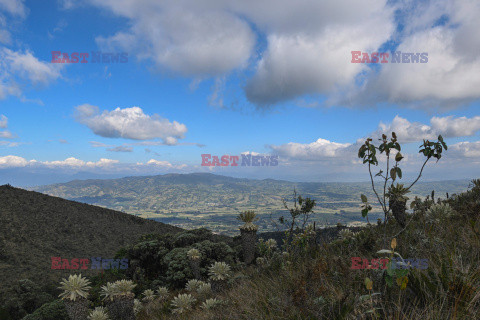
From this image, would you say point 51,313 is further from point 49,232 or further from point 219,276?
point 49,232

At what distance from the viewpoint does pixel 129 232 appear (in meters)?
18.8

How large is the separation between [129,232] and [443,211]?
738 inches

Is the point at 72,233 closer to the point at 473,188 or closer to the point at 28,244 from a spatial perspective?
Answer: the point at 28,244

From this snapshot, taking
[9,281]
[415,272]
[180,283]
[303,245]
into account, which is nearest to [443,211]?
[303,245]

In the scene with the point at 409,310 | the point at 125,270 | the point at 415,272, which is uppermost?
the point at 415,272

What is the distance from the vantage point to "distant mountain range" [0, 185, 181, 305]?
11636 mm

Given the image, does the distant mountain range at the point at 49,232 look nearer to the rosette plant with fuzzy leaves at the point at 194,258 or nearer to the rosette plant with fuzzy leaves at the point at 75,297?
the rosette plant with fuzzy leaves at the point at 75,297

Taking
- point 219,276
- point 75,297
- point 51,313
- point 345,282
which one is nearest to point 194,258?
point 219,276

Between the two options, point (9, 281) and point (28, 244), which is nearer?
point (9, 281)

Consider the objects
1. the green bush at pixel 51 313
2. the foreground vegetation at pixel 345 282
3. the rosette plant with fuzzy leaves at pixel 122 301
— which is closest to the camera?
the foreground vegetation at pixel 345 282

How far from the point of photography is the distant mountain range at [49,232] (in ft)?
38.2

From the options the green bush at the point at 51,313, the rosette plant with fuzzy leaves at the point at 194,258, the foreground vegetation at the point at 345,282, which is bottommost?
the green bush at the point at 51,313

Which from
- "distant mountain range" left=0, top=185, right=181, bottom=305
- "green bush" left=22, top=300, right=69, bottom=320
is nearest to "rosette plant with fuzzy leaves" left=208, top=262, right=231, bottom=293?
"green bush" left=22, top=300, right=69, bottom=320

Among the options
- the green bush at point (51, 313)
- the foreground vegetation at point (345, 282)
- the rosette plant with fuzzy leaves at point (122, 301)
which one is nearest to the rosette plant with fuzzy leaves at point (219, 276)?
the foreground vegetation at point (345, 282)
